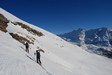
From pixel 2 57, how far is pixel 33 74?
4685 millimetres

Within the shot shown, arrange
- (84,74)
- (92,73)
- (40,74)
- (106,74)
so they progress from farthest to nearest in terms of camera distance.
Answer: (106,74)
(92,73)
(84,74)
(40,74)

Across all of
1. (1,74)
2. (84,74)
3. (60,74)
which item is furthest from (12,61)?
(84,74)

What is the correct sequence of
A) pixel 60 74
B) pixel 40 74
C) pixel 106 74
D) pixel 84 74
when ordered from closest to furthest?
pixel 40 74
pixel 60 74
pixel 84 74
pixel 106 74

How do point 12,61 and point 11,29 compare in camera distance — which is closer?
point 12,61

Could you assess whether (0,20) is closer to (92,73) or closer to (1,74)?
(92,73)

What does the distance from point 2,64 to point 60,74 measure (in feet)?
46.0

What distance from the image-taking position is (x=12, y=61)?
77.3 ft

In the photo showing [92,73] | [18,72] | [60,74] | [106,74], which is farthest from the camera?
[106,74]

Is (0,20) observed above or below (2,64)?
above

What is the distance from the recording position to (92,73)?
52.1 metres

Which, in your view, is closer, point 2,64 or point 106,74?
point 2,64

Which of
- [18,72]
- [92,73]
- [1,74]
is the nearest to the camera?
[1,74]

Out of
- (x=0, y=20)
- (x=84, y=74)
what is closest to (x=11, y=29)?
(x=0, y=20)

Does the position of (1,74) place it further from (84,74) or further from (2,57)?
(84,74)
